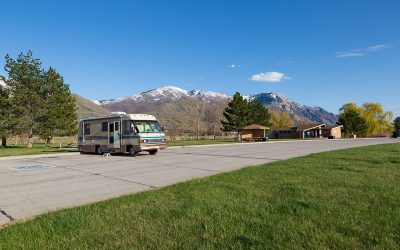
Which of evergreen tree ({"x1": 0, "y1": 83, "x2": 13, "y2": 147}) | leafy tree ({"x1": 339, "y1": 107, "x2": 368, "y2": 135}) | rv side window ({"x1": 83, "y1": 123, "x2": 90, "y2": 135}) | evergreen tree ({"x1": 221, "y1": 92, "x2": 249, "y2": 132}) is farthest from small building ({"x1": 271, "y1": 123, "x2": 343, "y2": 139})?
rv side window ({"x1": 83, "y1": 123, "x2": 90, "y2": 135})

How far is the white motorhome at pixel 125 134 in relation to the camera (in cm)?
1978

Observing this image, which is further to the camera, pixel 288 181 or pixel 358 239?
pixel 288 181

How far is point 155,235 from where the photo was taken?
4461 millimetres

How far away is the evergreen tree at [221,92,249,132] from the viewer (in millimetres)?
60375

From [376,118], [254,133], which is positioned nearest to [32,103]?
[254,133]

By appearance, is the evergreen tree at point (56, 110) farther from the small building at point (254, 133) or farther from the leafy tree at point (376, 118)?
the leafy tree at point (376, 118)

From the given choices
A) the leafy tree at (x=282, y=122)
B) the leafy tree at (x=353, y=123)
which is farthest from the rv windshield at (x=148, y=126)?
the leafy tree at (x=282, y=122)

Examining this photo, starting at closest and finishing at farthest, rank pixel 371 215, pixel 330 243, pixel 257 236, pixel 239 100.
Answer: pixel 330 243 < pixel 257 236 < pixel 371 215 < pixel 239 100

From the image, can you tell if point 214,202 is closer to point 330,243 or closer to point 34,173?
point 330,243

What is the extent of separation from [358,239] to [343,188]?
11.1ft

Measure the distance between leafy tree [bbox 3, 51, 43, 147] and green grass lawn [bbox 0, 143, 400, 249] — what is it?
32.7 metres

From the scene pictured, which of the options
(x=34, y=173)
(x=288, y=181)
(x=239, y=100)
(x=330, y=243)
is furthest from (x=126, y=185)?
(x=239, y=100)

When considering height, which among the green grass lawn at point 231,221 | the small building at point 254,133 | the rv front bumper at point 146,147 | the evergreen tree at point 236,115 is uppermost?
the evergreen tree at point 236,115

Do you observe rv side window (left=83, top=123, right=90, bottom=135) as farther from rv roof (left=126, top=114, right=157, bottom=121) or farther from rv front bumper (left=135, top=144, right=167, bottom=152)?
rv front bumper (left=135, top=144, right=167, bottom=152)
